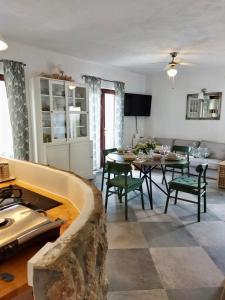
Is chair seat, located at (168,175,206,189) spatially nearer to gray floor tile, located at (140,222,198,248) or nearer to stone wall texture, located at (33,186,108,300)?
gray floor tile, located at (140,222,198,248)

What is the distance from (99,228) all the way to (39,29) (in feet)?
9.69

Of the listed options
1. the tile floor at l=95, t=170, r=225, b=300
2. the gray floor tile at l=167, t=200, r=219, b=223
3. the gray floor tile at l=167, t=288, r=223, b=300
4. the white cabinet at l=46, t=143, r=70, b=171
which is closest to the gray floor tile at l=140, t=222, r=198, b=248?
the tile floor at l=95, t=170, r=225, b=300

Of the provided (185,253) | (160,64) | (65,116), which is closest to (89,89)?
(65,116)

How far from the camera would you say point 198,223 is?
9.42ft

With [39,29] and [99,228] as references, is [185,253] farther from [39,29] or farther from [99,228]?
[39,29]

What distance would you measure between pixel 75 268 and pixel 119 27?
2.90m

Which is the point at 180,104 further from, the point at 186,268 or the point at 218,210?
the point at 186,268

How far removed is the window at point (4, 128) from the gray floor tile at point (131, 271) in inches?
95.7

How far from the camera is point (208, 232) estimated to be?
8.71 feet

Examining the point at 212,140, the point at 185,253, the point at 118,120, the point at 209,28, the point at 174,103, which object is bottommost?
the point at 185,253

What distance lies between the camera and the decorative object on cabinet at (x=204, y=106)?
525 cm

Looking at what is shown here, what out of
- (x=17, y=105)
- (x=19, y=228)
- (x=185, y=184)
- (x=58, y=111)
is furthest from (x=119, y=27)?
(x=19, y=228)

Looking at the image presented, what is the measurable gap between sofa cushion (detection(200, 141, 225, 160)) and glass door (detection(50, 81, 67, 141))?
10.9ft

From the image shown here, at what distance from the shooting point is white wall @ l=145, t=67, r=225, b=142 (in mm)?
5277
